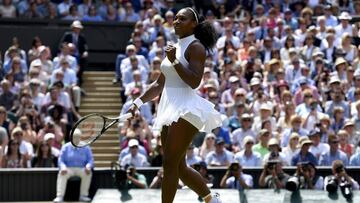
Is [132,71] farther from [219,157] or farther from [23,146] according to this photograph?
[219,157]

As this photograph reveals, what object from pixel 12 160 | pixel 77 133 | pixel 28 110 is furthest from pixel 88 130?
pixel 28 110

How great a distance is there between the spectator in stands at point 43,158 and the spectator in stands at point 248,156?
2676mm

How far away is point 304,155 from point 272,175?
53.2 inches

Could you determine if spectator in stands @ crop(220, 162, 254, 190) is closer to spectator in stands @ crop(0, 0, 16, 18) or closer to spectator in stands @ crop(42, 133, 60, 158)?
spectator in stands @ crop(42, 133, 60, 158)

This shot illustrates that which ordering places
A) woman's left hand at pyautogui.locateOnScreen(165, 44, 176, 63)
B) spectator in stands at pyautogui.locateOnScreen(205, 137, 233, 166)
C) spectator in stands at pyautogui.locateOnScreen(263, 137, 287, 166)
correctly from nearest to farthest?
woman's left hand at pyautogui.locateOnScreen(165, 44, 176, 63) → spectator in stands at pyautogui.locateOnScreen(263, 137, 287, 166) → spectator in stands at pyautogui.locateOnScreen(205, 137, 233, 166)

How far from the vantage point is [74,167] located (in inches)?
619

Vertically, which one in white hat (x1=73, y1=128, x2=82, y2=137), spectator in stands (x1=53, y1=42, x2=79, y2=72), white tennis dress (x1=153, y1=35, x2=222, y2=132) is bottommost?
spectator in stands (x1=53, y1=42, x2=79, y2=72)

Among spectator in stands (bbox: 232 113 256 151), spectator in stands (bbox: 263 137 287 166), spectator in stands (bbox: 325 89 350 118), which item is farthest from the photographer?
spectator in stands (bbox: 325 89 350 118)

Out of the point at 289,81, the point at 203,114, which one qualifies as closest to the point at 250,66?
the point at 289,81

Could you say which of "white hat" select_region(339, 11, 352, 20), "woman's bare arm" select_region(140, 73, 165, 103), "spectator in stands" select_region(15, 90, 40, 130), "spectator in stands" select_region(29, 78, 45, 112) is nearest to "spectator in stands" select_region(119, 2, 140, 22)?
"white hat" select_region(339, 11, 352, 20)

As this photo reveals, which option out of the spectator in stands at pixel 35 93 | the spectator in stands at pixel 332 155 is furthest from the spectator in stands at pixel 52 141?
the spectator in stands at pixel 332 155

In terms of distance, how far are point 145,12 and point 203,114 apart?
12984mm

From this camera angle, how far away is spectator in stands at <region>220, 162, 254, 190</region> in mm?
15016

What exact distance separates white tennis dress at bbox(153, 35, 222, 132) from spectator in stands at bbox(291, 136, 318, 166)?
687 centimetres
